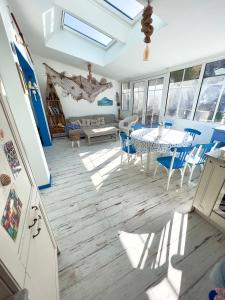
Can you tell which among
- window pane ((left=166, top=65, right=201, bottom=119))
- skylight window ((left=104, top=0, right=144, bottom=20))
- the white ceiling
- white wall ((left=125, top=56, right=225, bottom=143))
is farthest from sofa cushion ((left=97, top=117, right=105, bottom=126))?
skylight window ((left=104, top=0, right=144, bottom=20))

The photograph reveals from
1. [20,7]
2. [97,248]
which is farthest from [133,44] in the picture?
[97,248]

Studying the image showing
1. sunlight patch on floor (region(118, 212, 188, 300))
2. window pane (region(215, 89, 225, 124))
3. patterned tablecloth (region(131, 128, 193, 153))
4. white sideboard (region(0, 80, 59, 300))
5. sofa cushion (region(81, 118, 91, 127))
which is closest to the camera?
white sideboard (region(0, 80, 59, 300))

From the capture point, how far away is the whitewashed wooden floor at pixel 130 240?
1.12 meters

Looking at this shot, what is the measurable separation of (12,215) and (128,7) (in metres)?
3.43

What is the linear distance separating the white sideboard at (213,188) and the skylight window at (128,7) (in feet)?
8.93

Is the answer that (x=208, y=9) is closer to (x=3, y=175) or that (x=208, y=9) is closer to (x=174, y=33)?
(x=174, y=33)

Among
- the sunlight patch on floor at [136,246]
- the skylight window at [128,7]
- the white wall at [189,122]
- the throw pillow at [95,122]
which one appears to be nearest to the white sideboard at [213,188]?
the sunlight patch on floor at [136,246]

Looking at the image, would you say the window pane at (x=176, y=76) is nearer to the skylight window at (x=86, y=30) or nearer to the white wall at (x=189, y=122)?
the white wall at (x=189, y=122)

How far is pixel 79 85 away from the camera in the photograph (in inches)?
210

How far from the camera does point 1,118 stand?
71cm

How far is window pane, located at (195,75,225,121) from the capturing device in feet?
10.1

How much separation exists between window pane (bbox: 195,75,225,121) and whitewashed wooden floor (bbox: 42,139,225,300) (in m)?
2.07

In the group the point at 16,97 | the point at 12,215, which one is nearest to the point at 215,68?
the point at 16,97

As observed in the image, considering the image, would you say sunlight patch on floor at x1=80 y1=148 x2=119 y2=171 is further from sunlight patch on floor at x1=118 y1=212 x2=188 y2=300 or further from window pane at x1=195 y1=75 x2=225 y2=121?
window pane at x1=195 y1=75 x2=225 y2=121
